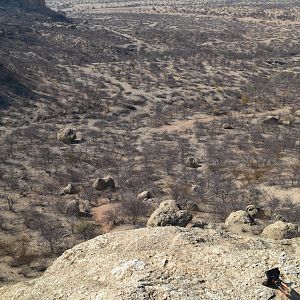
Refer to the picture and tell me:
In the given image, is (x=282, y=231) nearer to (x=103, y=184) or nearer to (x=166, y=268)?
(x=166, y=268)

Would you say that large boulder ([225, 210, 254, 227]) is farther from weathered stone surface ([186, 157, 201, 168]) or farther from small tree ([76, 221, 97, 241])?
weathered stone surface ([186, 157, 201, 168])

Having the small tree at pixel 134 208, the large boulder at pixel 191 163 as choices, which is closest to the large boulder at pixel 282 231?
the small tree at pixel 134 208

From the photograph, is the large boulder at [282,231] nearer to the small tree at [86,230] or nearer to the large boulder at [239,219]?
the large boulder at [239,219]

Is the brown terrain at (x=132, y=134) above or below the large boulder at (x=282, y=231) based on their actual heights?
below

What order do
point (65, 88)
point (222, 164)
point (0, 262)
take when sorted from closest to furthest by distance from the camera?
1. point (0, 262)
2. point (222, 164)
3. point (65, 88)

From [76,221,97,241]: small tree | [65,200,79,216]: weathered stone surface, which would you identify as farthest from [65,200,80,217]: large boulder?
[76,221,97,241]: small tree

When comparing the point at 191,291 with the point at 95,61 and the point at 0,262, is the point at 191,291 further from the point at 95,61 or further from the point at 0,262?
the point at 95,61

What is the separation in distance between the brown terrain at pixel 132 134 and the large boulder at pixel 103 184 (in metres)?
0.05

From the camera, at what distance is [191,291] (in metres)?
8.33

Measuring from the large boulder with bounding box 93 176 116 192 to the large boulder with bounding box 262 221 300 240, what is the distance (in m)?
8.93

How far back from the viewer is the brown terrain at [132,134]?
1784 cm

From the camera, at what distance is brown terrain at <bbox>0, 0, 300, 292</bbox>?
17.8m

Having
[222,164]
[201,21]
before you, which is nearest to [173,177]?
[222,164]

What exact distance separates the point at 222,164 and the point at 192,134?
5933 mm
